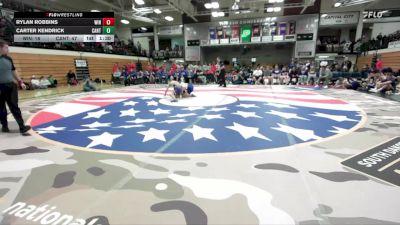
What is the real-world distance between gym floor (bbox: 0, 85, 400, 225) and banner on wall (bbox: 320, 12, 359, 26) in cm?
1826

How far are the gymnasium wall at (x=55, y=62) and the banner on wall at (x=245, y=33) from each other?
1142 cm

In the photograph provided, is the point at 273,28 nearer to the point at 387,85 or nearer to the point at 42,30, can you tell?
the point at 387,85

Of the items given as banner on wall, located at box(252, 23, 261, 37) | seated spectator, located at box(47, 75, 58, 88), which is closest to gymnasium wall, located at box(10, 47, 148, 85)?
seated spectator, located at box(47, 75, 58, 88)

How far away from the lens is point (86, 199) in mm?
2062

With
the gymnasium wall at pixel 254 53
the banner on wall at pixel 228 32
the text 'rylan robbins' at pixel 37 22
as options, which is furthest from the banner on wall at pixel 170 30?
the text 'rylan robbins' at pixel 37 22

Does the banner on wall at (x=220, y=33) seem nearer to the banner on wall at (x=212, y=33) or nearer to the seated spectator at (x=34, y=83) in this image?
the banner on wall at (x=212, y=33)

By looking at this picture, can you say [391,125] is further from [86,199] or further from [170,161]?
[86,199]

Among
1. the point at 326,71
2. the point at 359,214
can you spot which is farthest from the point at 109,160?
the point at 326,71

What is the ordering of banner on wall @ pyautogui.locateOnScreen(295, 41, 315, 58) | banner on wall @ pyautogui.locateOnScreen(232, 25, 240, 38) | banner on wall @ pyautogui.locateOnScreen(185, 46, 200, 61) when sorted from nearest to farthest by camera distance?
1. banner on wall @ pyautogui.locateOnScreen(295, 41, 315, 58)
2. banner on wall @ pyautogui.locateOnScreen(232, 25, 240, 38)
3. banner on wall @ pyautogui.locateOnScreen(185, 46, 200, 61)

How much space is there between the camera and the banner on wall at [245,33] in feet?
69.9
